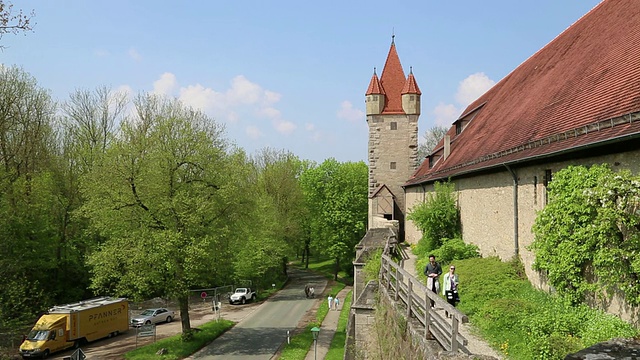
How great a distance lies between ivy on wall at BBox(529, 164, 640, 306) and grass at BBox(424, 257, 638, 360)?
20.3 inches

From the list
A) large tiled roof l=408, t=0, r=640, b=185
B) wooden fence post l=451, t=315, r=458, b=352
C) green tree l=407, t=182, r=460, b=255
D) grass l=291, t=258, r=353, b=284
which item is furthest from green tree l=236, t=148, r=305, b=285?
wooden fence post l=451, t=315, r=458, b=352

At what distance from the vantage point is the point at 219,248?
77.5 feet

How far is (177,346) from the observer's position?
896 inches

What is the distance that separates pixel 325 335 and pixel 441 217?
1200 centimetres

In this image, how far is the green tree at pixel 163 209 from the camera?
70.2 ft

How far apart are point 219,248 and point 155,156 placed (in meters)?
6.07

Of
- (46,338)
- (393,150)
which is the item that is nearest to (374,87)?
(393,150)

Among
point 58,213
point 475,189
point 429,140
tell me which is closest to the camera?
point 475,189

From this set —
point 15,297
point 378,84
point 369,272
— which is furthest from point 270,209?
point 369,272

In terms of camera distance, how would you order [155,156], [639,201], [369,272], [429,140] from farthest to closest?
1. [429,140]
2. [155,156]
3. [369,272]
4. [639,201]

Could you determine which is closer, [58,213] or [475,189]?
[475,189]

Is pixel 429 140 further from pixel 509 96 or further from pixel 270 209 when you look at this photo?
pixel 509 96

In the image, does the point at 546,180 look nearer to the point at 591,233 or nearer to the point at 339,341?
the point at 591,233

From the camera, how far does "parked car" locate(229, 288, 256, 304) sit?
3650cm
